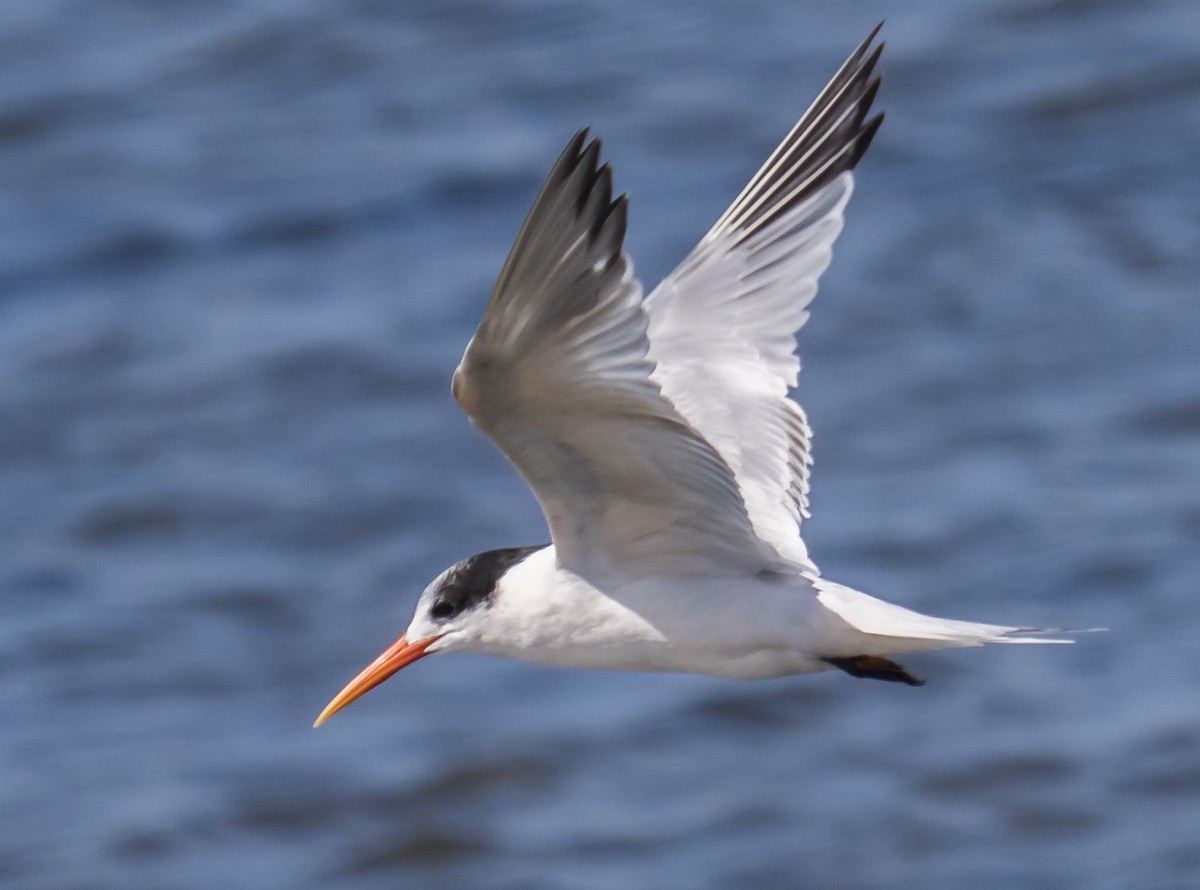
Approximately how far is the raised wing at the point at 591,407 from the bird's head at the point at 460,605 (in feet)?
0.79

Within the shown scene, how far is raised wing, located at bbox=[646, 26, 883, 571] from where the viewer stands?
6074 mm

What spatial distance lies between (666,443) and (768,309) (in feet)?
3.60

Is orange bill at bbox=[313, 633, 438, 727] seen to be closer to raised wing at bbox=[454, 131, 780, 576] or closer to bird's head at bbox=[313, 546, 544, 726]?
bird's head at bbox=[313, 546, 544, 726]

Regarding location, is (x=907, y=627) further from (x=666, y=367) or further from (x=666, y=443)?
(x=666, y=367)

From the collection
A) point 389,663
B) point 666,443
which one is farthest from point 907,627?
point 389,663

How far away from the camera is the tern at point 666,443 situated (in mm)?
4801

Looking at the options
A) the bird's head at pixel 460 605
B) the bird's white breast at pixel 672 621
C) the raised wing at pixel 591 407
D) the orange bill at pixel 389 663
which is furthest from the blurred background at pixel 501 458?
the raised wing at pixel 591 407

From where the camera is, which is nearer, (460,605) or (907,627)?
(907,627)

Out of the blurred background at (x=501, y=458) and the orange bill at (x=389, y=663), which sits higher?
the blurred background at (x=501, y=458)

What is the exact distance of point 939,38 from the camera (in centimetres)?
1366

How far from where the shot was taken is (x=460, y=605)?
5.86 m

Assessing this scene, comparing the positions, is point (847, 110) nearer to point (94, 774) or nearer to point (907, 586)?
point (907, 586)

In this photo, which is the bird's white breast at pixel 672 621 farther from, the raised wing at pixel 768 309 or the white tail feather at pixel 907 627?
the raised wing at pixel 768 309

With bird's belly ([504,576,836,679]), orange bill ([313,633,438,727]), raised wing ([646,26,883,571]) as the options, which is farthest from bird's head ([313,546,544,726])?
raised wing ([646,26,883,571])
